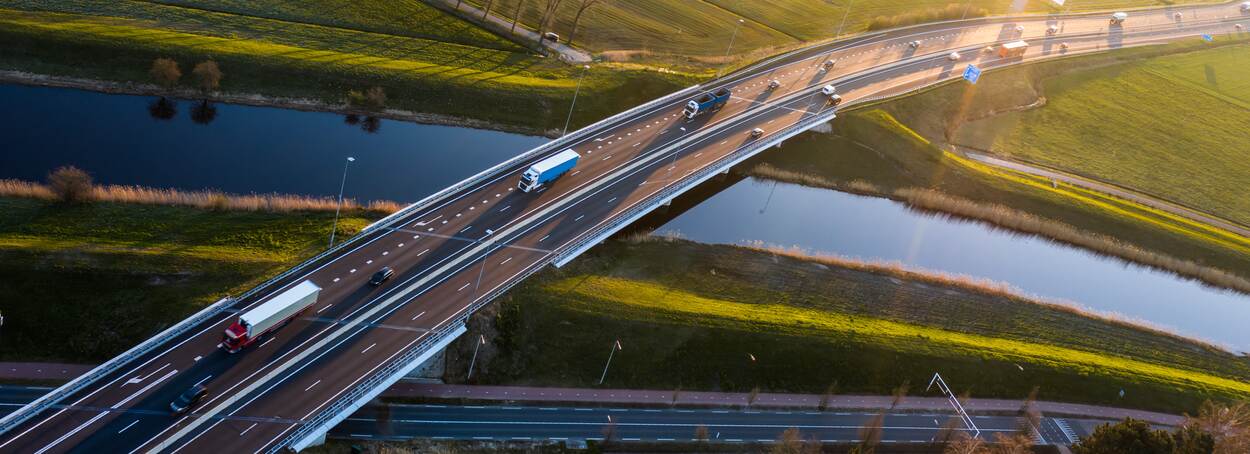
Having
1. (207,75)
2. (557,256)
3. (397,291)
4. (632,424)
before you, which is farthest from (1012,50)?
(207,75)

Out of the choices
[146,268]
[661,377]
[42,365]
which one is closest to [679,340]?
[661,377]

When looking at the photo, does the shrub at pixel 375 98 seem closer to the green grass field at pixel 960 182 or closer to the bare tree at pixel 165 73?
the bare tree at pixel 165 73

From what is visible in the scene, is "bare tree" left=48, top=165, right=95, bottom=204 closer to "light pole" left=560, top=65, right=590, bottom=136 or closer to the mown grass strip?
the mown grass strip

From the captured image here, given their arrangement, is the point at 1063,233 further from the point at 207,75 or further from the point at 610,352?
the point at 207,75

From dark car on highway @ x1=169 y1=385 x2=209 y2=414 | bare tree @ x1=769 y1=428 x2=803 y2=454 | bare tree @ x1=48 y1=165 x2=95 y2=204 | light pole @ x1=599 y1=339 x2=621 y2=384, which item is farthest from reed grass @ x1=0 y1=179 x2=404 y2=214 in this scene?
bare tree @ x1=769 y1=428 x2=803 y2=454

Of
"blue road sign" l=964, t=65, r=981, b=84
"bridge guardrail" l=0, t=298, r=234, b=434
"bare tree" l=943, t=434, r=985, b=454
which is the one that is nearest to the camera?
"bridge guardrail" l=0, t=298, r=234, b=434

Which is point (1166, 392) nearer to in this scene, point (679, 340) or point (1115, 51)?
point (679, 340)

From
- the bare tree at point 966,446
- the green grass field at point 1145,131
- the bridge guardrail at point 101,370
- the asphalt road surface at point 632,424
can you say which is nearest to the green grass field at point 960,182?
the green grass field at point 1145,131
